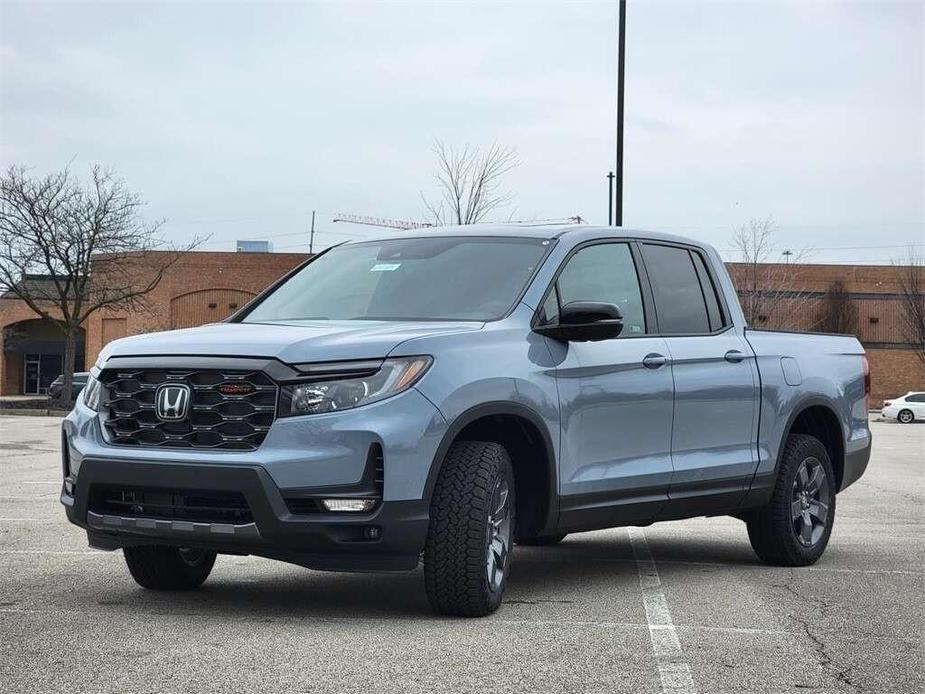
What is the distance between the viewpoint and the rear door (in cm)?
824

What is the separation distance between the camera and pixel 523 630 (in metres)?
6.45

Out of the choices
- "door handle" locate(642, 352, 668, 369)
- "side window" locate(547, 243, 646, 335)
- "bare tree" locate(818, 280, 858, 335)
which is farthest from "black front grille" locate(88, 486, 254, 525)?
"bare tree" locate(818, 280, 858, 335)

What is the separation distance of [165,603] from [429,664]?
80.6 inches

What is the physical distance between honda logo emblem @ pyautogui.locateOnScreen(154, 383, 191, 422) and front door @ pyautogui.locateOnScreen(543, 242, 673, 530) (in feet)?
6.25

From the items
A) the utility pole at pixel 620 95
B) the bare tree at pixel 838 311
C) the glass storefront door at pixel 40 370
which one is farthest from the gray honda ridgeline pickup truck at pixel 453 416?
the glass storefront door at pixel 40 370

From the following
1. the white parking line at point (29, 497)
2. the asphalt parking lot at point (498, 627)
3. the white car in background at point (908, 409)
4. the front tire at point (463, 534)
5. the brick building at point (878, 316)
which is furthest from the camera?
the brick building at point (878, 316)

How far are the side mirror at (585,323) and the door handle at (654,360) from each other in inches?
25.7

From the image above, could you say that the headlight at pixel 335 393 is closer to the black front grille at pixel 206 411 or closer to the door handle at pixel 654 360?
the black front grille at pixel 206 411

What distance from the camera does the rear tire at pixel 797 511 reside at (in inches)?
360

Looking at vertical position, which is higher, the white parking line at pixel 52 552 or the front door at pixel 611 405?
the front door at pixel 611 405

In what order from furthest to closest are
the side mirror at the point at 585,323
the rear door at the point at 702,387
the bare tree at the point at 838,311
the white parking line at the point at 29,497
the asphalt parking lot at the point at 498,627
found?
1. the bare tree at the point at 838,311
2. the white parking line at the point at 29,497
3. the rear door at the point at 702,387
4. the side mirror at the point at 585,323
5. the asphalt parking lot at the point at 498,627

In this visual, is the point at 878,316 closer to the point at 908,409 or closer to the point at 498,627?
the point at 908,409

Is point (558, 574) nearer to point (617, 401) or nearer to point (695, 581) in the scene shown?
point (695, 581)

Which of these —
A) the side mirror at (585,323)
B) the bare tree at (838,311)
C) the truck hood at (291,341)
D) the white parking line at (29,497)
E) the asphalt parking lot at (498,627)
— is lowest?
the white parking line at (29,497)
